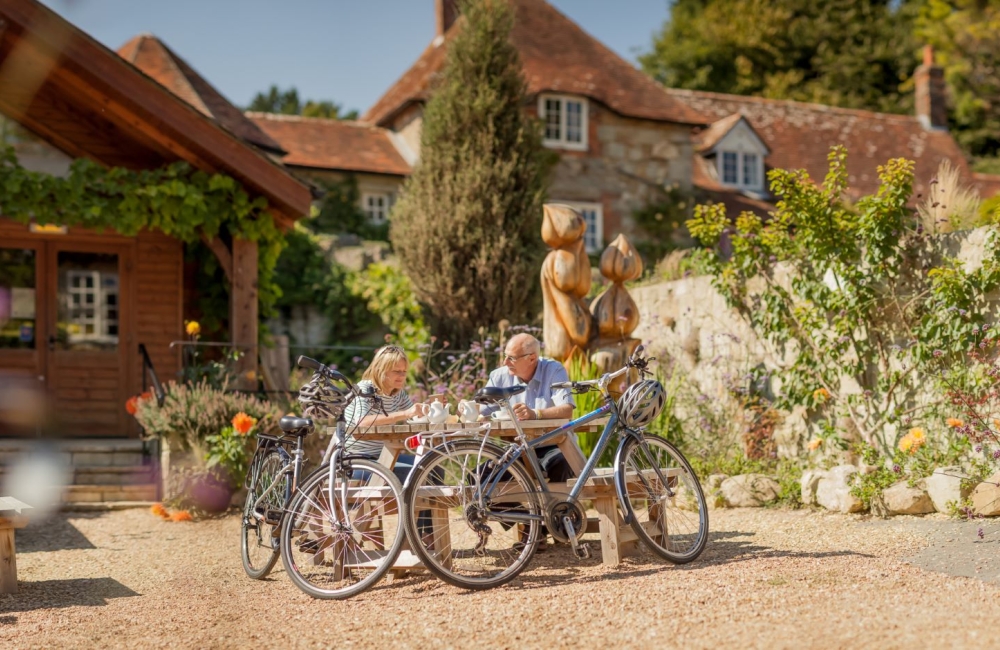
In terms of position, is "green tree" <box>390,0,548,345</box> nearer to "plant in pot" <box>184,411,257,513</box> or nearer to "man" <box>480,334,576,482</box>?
"plant in pot" <box>184,411,257,513</box>

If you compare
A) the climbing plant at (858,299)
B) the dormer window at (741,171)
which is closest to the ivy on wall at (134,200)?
the climbing plant at (858,299)

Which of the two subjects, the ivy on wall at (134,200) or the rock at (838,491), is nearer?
the rock at (838,491)

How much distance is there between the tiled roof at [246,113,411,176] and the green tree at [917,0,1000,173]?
1779cm

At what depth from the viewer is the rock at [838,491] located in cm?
711

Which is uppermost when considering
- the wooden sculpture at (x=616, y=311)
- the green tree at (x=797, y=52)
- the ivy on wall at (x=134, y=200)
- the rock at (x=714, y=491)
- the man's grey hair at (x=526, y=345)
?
the green tree at (x=797, y=52)

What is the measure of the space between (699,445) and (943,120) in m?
22.0

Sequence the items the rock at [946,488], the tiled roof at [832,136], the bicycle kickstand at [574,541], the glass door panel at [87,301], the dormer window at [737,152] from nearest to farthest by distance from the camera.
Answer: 1. the bicycle kickstand at [574,541]
2. the rock at [946,488]
3. the glass door panel at [87,301]
4. the dormer window at [737,152]
5. the tiled roof at [832,136]

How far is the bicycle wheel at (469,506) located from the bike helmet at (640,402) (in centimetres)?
70

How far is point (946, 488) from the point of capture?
22.0ft

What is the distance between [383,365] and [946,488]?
3697mm

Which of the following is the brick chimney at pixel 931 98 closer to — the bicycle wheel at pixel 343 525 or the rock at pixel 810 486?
the rock at pixel 810 486

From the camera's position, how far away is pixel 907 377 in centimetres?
785

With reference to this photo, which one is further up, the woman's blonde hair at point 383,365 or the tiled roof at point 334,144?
the tiled roof at point 334,144

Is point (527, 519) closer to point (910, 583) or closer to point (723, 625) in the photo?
point (723, 625)
